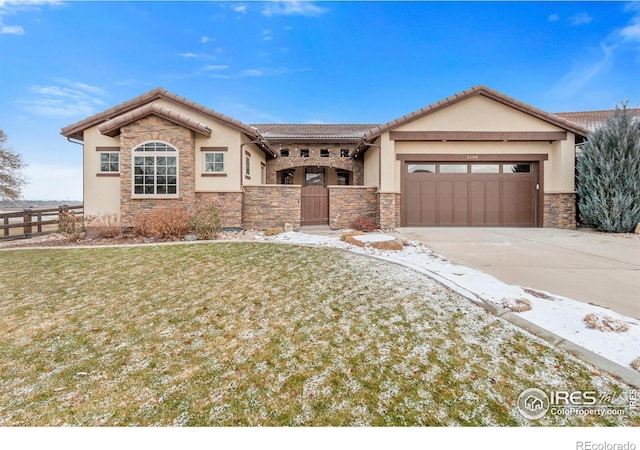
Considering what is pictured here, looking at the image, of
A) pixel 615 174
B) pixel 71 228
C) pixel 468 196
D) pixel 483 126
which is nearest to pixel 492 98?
pixel 483 126

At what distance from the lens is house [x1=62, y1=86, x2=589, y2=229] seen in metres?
12.1

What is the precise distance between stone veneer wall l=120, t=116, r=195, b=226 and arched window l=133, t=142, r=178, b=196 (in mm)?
177

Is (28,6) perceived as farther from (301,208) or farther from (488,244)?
(488,244)

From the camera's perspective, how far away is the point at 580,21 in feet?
32.2

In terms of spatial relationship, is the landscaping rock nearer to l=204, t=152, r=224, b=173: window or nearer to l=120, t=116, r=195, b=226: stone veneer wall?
l=204, t=152, r=224, b=173: window

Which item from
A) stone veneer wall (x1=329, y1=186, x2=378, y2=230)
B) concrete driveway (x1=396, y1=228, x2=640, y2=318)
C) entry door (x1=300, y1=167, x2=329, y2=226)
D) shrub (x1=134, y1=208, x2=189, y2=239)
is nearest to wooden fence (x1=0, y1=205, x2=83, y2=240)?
shrub (x1=134, y1=208, x2=189, y2=239)

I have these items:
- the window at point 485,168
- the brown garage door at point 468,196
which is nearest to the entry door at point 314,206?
the brown garage door at point 468,196

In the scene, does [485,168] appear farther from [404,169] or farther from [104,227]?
[104,227]

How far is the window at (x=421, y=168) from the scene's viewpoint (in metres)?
13.1

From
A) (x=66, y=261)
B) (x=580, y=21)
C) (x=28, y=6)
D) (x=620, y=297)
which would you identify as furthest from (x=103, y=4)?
(x=580, y=21)

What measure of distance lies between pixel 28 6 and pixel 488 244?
53.6 ft

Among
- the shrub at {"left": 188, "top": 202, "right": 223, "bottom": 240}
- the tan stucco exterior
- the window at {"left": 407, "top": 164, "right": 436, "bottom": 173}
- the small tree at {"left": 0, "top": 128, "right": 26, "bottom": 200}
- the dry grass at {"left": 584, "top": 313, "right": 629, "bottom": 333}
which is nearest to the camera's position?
the dry grass at {"left": 584, "top": 313, "right": 629, "bottom": 333}

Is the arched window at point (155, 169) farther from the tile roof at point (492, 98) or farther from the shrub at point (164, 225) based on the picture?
the tile roof at point (492, 98)

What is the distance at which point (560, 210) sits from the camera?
1283 cm
